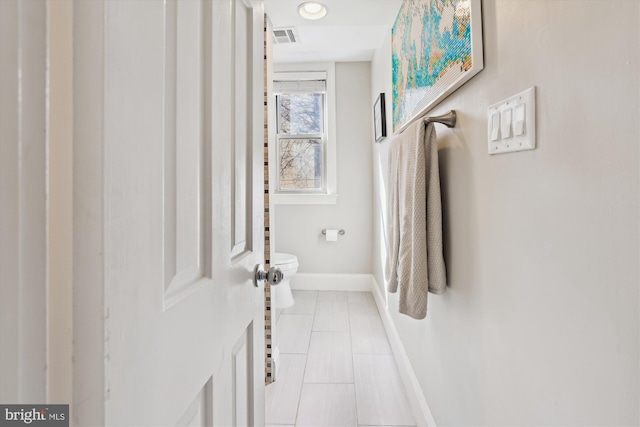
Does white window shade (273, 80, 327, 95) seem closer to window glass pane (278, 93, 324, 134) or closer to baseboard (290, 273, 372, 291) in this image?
window glass pane (278, 93, 324, 134)

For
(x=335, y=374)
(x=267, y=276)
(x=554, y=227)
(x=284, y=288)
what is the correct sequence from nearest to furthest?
(x=554, y=227) → (x=267, y=276) → (x=335, y=374) → (x=284, y=288)

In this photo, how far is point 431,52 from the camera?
1.20 m

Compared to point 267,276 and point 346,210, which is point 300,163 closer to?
point 346,210

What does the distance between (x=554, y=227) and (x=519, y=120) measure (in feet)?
0.78

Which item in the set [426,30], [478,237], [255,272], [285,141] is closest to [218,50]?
[255,272]

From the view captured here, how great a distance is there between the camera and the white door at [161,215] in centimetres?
29

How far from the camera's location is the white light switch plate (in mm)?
664

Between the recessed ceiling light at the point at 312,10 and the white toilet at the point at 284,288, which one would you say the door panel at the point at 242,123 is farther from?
the white toilet at the point at 284,288

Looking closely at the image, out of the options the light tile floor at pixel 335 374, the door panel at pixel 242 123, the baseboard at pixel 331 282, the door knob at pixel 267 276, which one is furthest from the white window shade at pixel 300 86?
the door knob at pixel 267 276

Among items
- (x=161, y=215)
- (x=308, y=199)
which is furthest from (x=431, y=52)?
(x=308, y=199)

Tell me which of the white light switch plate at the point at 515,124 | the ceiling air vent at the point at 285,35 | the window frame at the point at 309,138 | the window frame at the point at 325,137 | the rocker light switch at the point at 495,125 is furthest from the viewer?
the window frame at the point at 309,138

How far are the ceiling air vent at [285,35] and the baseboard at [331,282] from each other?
6.86 feet

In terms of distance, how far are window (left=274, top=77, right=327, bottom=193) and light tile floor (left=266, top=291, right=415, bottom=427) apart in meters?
1.28
